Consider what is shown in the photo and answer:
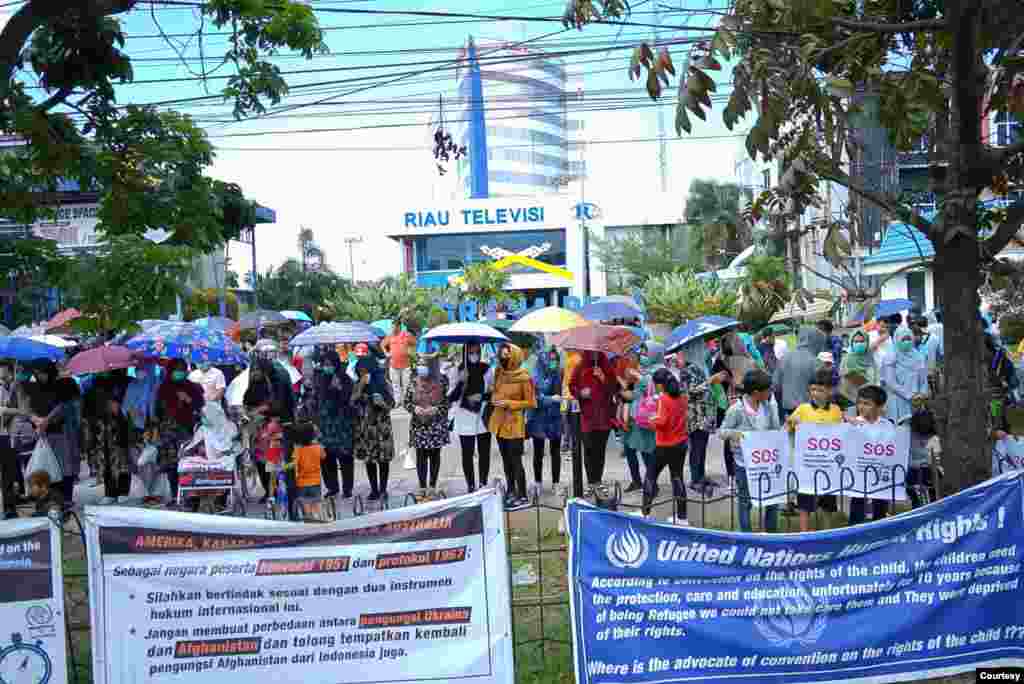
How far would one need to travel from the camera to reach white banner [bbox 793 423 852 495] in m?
7.20

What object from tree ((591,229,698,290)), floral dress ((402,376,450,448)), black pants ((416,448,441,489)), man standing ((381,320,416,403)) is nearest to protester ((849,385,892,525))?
floral dress ((402,376,450,448))

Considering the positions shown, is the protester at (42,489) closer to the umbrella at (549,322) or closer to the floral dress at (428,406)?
the floral dress at (428,406)

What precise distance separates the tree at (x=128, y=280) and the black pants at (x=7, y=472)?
15.2 ft

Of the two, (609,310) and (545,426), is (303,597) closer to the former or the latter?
(545,426)

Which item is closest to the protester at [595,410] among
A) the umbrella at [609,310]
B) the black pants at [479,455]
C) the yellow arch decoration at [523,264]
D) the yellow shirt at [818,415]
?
the black pants at [479,455]

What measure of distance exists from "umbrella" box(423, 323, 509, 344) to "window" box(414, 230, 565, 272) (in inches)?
2096

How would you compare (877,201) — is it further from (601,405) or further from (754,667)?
(601,405)

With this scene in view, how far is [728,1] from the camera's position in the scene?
6988 millimetres

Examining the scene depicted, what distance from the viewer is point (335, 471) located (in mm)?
10602

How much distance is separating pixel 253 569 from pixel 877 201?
430 centimetres

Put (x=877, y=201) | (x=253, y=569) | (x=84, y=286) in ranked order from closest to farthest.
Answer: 1. (x=253, y=569)
2. (x=877, y=201)
3. (x=84, y=286)

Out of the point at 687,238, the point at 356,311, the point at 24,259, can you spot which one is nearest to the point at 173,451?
the point at 24,259

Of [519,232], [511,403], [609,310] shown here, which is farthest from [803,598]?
[519,232]

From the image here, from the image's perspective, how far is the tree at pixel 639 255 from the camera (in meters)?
55.3
